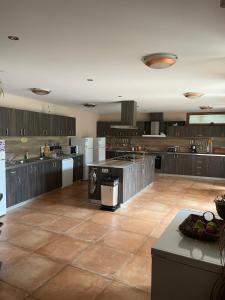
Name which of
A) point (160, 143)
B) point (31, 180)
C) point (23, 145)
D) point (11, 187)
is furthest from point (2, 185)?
point (160, 143)

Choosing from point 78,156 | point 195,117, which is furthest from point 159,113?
point 78,156

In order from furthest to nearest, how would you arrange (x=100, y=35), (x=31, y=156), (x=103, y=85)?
1. (x=31, y=156)
2. (x=103, y=85)
3. (x=100, y=35)

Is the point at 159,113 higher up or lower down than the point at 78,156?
higher up

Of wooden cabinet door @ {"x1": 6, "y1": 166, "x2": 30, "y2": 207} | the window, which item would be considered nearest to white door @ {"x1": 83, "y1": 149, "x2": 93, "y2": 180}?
wooden cabinet door @ {"x1": 6, "y1": 166, "x2": 30, "y2": 207}

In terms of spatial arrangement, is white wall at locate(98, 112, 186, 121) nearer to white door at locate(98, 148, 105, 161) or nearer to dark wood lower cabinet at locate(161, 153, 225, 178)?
dark wood lower cabinet at locate(161, 153, 225, 178)

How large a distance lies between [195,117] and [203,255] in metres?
8.50

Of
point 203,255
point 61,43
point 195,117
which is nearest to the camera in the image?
point 203,255

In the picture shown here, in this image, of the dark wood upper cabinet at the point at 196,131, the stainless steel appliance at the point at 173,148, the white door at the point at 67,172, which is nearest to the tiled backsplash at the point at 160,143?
the stainless steel appliance at the point at 173,148

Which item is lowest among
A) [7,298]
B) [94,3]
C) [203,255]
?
[7,298]

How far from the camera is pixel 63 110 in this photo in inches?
302

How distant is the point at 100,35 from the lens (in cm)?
215

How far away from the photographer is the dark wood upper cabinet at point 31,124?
197 inches

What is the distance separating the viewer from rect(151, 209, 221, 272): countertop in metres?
1.34

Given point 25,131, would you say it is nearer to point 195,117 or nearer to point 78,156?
point 78,156
